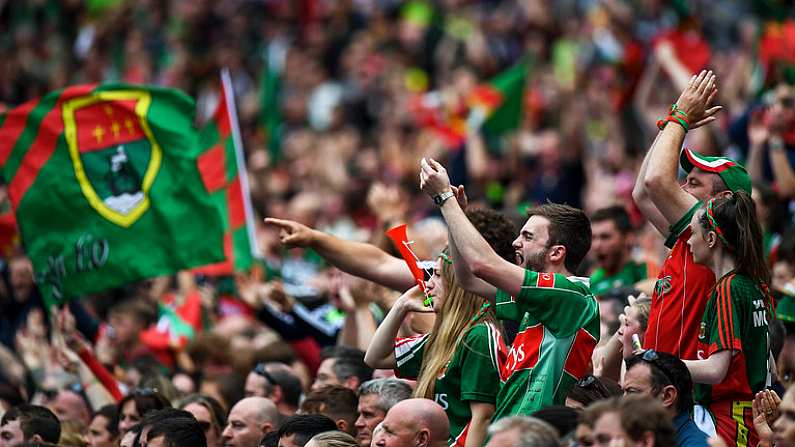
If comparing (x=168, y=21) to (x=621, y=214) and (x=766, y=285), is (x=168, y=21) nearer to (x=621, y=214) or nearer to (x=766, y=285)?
(x=621, y=214)

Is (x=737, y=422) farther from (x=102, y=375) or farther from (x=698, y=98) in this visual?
(x=102, y=375)

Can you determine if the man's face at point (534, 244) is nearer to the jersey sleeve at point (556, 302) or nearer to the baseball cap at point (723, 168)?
the jersey sleeve at point (556, 302)

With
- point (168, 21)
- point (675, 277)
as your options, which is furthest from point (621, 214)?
point (168, 21)

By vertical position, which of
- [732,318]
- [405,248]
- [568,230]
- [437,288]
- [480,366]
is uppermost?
[568,230]

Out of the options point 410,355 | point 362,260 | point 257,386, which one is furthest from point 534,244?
point 257,386

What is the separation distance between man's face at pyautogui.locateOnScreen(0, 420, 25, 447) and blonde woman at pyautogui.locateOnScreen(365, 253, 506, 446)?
2248 millimetres

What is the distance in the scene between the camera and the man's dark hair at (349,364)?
8.46 m

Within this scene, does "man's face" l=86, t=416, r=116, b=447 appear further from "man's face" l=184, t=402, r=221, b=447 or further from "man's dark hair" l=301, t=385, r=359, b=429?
"man's dark hair" l=301, t=385, r=359, b=429

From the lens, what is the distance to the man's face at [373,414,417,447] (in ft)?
21.4

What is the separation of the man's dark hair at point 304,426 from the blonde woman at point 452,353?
16.8 inches

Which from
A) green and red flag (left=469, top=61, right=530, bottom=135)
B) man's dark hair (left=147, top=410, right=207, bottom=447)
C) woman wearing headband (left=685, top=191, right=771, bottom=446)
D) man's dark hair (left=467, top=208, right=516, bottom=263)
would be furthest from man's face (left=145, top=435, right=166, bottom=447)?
green and red flag (left=469, top=61, right=530, bottom=135)

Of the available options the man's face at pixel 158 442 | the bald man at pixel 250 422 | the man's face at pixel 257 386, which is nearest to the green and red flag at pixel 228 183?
the man's face at pixel 257 386

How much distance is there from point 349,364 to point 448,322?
165 centimetres

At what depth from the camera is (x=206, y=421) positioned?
845cm
